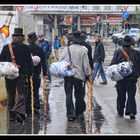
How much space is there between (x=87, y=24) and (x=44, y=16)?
40.1 ft

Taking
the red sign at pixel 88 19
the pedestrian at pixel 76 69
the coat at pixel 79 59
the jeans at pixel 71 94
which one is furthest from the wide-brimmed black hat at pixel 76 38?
the red sign at pixel 88 19

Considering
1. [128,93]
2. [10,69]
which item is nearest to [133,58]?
[128,93]

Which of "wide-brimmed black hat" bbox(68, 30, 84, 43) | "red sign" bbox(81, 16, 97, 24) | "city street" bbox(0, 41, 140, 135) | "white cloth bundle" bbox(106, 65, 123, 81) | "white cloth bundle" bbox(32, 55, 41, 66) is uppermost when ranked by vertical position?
"red sign" bbox(81, 16, 97, 24)

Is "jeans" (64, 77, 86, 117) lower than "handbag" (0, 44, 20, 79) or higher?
lower

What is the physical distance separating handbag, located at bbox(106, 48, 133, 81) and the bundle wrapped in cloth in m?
2.04

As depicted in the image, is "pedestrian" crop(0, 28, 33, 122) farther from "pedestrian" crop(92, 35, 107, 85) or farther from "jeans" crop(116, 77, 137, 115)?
"pedestrian" crop(92, 35, 107, 85)

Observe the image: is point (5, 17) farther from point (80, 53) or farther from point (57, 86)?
point (57, 86)

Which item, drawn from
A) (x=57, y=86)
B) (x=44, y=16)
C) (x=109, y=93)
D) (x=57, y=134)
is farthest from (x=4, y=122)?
(x=44, y=16)

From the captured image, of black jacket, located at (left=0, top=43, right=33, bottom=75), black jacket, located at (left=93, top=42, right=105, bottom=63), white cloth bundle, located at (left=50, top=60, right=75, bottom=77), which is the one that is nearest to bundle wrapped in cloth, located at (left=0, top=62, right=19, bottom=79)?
black jacket, located at (left=0, top=43, right=33, bottom=75)

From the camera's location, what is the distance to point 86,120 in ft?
37.1

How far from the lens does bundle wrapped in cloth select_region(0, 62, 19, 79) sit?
10609 mm

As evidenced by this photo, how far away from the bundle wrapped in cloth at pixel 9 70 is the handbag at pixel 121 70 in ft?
6.70

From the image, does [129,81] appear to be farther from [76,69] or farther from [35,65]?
[35,65]

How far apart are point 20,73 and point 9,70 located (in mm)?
425
